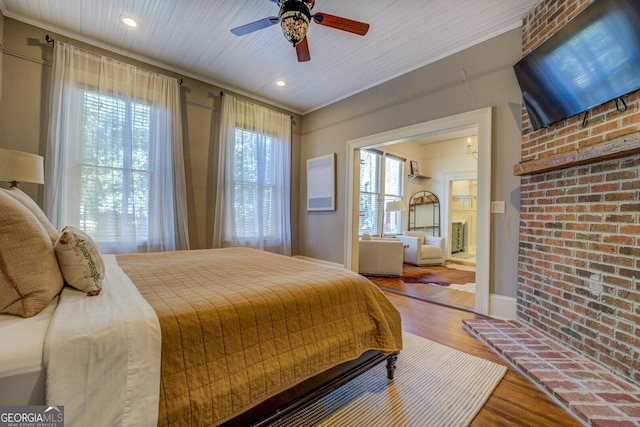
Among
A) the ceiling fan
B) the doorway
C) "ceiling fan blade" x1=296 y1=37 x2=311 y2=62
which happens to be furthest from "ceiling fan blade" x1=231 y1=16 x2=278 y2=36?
the doorway

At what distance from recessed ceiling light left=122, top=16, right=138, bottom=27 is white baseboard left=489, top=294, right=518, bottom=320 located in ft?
15.1

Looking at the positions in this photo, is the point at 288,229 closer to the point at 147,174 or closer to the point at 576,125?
the point at 147,174

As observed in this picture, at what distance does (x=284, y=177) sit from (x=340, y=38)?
232 centimetres

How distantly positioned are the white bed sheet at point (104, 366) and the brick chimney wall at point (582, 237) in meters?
2.50

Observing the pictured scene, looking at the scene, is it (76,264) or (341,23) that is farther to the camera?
(341,23)

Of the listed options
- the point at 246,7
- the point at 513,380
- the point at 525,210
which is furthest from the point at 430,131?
the point at 513,380

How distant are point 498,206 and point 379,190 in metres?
3.44

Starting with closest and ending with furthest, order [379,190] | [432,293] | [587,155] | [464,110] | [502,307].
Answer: [587,155], [502,307], [464,110], [432,293], [379,190]

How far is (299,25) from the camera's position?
76.5 inches

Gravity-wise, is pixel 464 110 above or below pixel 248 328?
above

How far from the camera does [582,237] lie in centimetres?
194

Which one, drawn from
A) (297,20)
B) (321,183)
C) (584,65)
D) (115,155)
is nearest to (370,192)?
(321,183)

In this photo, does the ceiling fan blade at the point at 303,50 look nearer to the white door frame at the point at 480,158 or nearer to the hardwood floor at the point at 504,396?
the white door frame at the point at 480,158

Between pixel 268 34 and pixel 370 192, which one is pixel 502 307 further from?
pixel 268 34
